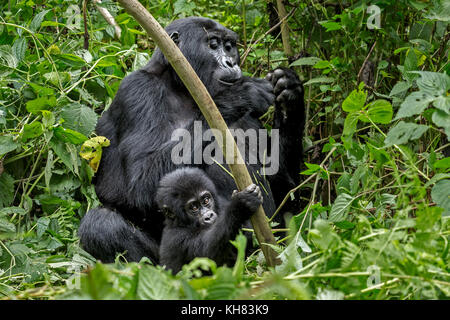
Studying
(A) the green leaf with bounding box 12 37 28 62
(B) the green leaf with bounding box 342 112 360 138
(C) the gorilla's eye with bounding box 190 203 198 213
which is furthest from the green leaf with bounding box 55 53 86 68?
(B) the green leaf with bounding box 342 112 360 138

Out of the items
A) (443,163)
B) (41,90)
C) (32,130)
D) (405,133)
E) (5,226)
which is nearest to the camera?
(405,133)

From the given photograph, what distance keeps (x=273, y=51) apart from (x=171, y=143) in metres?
1.33

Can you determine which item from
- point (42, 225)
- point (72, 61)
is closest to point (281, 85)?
point (72, 61)

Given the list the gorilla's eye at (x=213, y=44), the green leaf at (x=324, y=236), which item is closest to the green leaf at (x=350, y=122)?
the green leaf at (x=324, y=236)

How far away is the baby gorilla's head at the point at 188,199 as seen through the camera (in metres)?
2.89

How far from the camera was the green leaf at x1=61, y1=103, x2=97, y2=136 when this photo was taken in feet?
11.9

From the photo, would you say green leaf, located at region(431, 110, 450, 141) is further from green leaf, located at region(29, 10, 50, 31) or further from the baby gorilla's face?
green leaf, located at region(29, 10, 50, 31)

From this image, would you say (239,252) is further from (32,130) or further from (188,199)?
(32,130)

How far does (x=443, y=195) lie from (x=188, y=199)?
1169mm

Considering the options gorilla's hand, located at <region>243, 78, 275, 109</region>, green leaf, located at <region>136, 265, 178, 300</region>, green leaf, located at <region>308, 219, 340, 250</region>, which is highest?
gorilla's hand, located at <region>243, 78, 275, 109</region>

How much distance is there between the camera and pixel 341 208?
8.00 ft

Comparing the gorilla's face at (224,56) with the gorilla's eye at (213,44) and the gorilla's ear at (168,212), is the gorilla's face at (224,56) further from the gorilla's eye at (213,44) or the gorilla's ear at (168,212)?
the gorilla's ear at (168,212)
